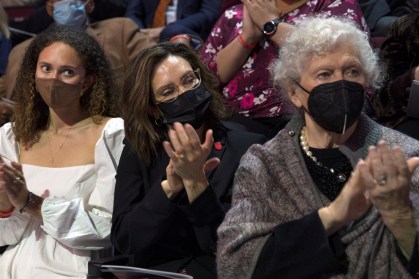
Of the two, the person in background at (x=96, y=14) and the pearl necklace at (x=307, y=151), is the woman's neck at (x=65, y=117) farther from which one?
the person in background at (x=96, y=14)

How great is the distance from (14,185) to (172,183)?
928mm

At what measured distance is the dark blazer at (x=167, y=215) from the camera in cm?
175

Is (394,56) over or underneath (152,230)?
over

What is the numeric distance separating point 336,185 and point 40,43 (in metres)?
1.92

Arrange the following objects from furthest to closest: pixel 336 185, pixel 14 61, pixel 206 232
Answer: pixel 14 61 → pixel 206 232 → pixel 336 185

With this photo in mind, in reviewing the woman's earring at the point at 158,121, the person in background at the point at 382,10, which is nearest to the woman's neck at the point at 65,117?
the woman's earring at the point at 158,121

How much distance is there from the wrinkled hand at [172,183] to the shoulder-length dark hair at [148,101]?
0.33 m

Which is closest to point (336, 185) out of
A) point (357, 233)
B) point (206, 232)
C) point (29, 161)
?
point (357, 233)

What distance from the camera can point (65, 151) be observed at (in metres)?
2.50

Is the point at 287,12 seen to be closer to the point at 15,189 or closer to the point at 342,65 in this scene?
the point at 342,65

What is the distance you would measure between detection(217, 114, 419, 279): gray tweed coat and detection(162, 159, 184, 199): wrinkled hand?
0.24 m

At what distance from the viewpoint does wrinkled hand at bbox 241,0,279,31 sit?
2.55 meters

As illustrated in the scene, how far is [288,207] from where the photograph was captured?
5.16ft

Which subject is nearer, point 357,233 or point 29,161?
point 357,233
